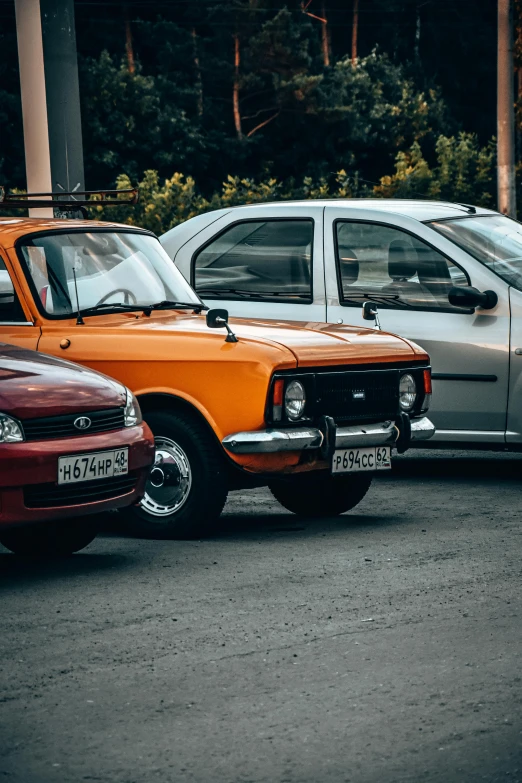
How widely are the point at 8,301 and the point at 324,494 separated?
2.18 metres

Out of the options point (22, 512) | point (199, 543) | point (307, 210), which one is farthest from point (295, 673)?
point (307, 210)

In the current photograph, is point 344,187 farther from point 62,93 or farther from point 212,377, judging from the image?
point 212,377

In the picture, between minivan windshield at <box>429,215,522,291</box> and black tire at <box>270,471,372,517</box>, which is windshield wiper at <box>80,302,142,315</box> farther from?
minivan windshield at <box>429,215,522,291</box>

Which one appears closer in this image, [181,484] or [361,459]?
[181,484]

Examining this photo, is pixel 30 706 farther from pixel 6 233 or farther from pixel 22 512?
pixel 6 233

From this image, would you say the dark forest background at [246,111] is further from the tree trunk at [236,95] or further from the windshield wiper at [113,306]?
the windshield wiper at [113,306]

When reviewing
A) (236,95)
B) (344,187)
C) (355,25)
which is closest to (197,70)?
(236,95)

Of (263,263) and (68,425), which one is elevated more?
(263,263)

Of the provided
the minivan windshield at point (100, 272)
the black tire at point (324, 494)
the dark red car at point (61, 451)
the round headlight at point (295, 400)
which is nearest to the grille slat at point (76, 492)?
the dark red car at point (61, 451)

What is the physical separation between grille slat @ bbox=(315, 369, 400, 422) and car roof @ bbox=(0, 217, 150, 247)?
186 cm

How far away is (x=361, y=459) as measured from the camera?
27.7 feet

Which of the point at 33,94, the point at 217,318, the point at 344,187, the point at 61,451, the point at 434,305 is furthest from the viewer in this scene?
the point at 344,187

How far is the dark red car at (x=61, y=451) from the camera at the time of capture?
274 inches

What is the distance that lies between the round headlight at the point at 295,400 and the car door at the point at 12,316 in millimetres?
1502
